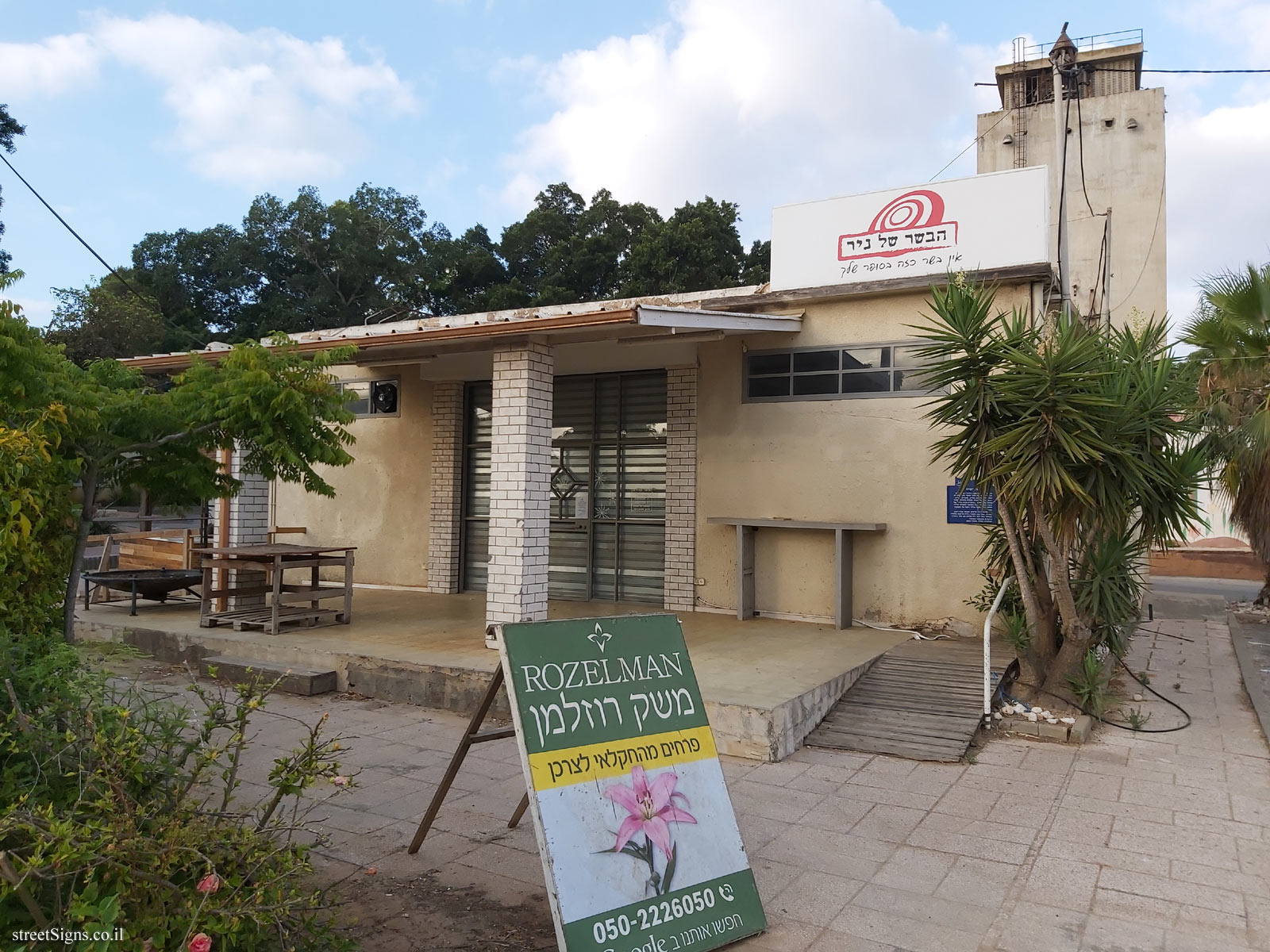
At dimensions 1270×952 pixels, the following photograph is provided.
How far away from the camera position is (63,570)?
423 cm

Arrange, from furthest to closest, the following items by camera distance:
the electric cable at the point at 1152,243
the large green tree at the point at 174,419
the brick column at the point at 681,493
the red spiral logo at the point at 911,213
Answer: the electric cable at the point at 1152,243 < the brick column at the point at 681,493 < the red spiral logo at the point at 911,213 < the large green tree at the point at 174,419

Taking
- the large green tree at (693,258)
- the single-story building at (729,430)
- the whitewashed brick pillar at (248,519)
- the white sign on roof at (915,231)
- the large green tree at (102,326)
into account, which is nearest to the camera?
the single-story building at (729,430)

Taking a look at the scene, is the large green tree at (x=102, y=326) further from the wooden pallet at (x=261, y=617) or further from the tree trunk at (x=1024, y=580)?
the tree trunk at (x=1024, y=580)

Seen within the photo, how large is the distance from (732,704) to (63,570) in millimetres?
4072

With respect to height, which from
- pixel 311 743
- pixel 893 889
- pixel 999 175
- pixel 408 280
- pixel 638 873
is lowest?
pixel 893 889

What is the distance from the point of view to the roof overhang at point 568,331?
7.68 meters

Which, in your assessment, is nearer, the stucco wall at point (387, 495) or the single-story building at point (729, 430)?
the single-story building at point (729, 430)

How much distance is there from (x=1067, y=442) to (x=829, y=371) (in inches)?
143

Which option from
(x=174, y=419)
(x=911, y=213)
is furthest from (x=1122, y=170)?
(x=174, y=419)

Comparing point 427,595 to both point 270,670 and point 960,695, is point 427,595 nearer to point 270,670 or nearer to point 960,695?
point 270,670

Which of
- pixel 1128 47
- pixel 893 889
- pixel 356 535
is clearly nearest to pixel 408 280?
pixel 356 535

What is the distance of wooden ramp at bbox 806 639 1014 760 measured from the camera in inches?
259

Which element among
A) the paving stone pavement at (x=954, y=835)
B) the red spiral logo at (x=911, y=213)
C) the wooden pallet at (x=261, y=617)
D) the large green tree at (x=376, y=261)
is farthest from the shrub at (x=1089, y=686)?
the large green tree at (x=376, y=261)

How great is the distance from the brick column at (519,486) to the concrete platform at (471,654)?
23.9 inches
